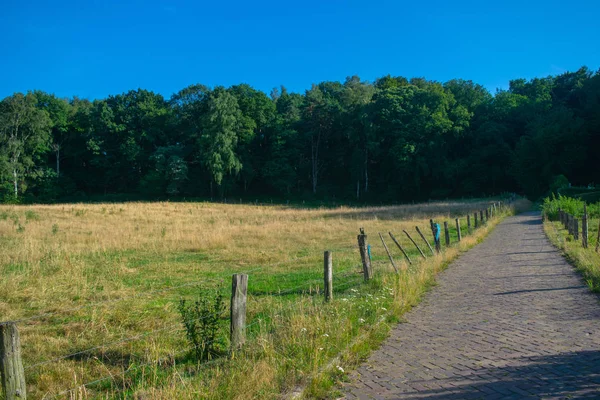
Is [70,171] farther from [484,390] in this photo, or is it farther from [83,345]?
[484,390]

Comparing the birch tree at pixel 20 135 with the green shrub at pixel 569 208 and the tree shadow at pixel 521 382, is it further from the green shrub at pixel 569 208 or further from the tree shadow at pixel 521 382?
the tree shadow at pixel 521 382

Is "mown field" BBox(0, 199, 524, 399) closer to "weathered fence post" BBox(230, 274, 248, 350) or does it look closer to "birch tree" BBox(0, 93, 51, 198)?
"weathered fence post" BBox(230, 274, 248, 350)

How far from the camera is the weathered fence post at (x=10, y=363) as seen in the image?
3.90 metres

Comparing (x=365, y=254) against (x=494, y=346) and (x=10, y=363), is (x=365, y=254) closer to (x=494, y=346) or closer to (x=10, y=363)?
(x=494, y=346)

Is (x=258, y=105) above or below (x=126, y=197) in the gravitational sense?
above

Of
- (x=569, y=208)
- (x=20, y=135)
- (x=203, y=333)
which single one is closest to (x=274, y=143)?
(x=20, y=135)

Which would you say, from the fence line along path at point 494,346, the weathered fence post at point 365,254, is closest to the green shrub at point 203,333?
the fence line along path at point 494,346

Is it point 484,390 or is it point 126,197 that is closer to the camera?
point 484,390

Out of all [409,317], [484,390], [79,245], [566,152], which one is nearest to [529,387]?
[484,390]

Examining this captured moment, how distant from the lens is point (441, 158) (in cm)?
6869

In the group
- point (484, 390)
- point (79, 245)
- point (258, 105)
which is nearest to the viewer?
point (484, 390)

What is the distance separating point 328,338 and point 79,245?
1489cm

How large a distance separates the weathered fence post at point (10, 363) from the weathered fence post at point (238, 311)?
8.52 ft

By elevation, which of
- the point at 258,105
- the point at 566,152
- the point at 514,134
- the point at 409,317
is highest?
the point at 258,105
